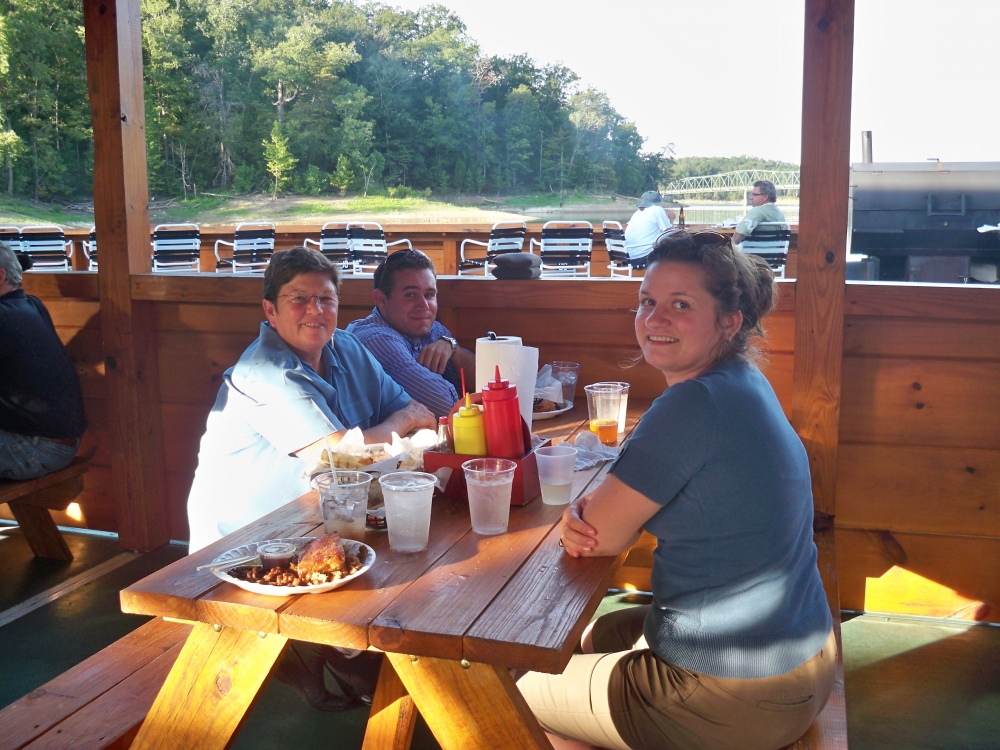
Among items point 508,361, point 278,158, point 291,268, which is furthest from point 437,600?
point 278,158

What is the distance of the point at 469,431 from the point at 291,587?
1.86 ft

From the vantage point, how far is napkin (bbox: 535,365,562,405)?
2.54 meters

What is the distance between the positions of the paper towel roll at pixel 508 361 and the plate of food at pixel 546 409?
0.25m

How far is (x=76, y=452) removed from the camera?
10.7ft

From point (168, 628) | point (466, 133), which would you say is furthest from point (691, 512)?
point (466, 133)

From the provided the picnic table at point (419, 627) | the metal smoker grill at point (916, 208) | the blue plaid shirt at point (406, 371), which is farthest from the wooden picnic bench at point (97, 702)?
the metal smoker grill at point (916, 208)

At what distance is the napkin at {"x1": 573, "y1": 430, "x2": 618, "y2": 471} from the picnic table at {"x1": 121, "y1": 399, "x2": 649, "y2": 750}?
53cm

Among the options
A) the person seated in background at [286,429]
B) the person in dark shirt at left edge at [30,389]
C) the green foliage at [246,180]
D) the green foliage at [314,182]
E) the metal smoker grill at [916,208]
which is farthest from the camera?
the green foliage at [314,182]

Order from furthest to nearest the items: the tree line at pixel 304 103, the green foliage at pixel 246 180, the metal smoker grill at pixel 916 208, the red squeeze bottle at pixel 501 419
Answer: the green foliage at pixel 246 180
the tree line at pixel 304 103
the metal smoker grill at pixel 916 208
the red squeeze bottle at pixel 501 419

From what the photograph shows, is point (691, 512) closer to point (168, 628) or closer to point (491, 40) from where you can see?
point (168, 628)

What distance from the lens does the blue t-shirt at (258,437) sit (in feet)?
6.34

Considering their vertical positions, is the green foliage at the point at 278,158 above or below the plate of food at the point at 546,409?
above

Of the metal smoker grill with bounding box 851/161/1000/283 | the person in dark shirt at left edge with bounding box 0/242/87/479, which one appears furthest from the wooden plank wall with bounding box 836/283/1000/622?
the metal smoker grill with bounding box 851/161/1000/283

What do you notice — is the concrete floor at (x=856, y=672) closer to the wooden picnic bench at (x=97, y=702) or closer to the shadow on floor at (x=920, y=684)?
the shadow on floor at (x=920, y=684)
